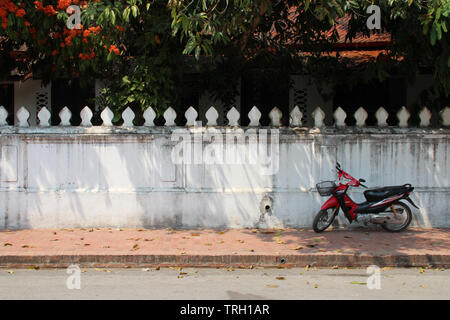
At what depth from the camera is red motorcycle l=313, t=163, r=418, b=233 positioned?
25.3 feet

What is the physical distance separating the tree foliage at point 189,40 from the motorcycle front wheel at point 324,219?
2416 millimetres

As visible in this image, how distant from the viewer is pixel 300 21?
30.6 ft

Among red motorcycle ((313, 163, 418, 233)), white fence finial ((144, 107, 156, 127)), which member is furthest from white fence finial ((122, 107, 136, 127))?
red motorcycle ((313, 163, 418, 233))

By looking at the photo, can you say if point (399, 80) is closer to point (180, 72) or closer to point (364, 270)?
point (180, 72)

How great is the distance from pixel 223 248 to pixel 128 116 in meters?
2.63

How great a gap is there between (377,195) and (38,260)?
4859mm

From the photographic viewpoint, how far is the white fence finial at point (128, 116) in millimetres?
7957

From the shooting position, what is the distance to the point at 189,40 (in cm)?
688

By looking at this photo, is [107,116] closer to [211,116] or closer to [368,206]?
[211,116]

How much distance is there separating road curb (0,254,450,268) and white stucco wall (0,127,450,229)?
66.4 inches

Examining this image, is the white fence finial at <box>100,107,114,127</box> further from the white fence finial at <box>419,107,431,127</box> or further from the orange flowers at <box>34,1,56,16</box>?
the white fence finial at <box>419,107,431,127</box>

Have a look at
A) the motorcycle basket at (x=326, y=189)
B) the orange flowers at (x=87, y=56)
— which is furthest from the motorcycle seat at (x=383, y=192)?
the orange flowers at (x=87, y=56)

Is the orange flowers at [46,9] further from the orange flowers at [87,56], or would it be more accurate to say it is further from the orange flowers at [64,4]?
the orange flowers at [87,56]

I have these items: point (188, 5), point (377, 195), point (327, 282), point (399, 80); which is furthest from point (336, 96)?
point (327, 282)
